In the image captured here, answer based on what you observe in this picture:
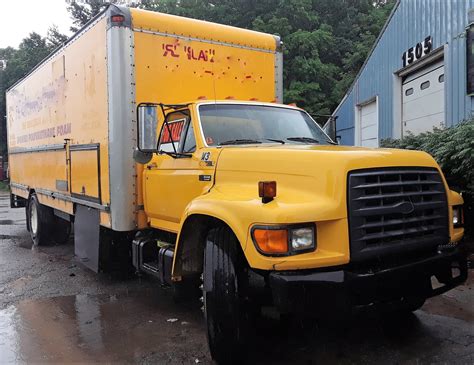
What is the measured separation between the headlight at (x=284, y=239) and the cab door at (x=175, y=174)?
1134 mm

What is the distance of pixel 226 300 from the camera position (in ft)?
10.9

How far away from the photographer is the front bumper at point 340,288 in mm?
2980

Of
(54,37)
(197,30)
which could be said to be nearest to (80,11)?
(54,37)

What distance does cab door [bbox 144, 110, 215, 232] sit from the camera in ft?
14.0

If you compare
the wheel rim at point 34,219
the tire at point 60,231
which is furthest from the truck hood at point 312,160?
the wheel rim at point 34,219

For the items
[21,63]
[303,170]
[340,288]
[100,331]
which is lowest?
[100,331]

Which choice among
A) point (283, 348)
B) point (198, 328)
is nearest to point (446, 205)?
point (283, 348)

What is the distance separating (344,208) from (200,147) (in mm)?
1720

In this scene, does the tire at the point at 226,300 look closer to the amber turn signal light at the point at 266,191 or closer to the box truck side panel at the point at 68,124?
the amber turn signal light at the point at 266,191

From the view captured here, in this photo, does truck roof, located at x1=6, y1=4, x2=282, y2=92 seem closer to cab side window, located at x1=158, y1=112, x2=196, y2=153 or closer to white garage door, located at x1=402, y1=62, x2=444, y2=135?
cab side window, located at x1=158, y1=112, x2=196, y2=153

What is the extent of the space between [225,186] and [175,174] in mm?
914

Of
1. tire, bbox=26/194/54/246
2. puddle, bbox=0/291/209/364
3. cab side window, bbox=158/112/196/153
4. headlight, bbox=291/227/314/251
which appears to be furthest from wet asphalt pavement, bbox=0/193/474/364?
tire, bbox=26/194/54/246

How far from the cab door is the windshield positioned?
0.67 feet

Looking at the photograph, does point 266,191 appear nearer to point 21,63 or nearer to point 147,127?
point 147,127
